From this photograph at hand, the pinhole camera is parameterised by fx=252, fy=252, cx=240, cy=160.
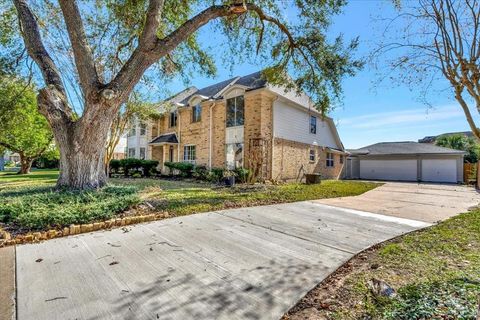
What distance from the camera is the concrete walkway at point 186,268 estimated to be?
2.34 meters

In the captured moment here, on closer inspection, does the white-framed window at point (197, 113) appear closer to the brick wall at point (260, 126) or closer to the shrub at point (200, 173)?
the shrub at point (200, 173)

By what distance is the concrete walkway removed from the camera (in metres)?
2.34

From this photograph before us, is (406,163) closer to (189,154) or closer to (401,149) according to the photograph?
(401,149)

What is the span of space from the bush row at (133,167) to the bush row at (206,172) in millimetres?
1845

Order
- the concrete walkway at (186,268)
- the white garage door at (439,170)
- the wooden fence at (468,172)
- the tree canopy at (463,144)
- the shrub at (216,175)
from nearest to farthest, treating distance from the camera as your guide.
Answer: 1. the concrete walkway at (186,268)
2. the shrub at (216,175)
3. the wooden fence at (468,172)
4. the white garage door at (439,170)
5. the tree canopy at (463,144)

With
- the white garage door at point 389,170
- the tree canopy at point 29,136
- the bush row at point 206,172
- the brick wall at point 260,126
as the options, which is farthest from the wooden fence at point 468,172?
the tree canopy at point 29,136

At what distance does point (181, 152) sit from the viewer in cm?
2022

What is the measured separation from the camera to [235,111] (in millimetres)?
16453

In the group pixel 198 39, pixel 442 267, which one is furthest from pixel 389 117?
pixel 442 267

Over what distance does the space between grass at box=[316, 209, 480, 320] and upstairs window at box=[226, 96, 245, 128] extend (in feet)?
41.3

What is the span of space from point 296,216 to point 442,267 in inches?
127

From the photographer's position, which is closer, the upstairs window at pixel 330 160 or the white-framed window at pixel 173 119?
the upstairs window at pixel 330 160

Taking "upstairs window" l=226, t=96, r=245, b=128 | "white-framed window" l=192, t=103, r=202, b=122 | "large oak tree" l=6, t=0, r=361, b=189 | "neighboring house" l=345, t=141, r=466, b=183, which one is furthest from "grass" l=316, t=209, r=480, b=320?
"neighboring house" l=345, t=141, r=466, b=183

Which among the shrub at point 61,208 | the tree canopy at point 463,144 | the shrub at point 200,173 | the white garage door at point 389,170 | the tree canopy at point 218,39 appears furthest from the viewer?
the tree canopy at point 463,144
